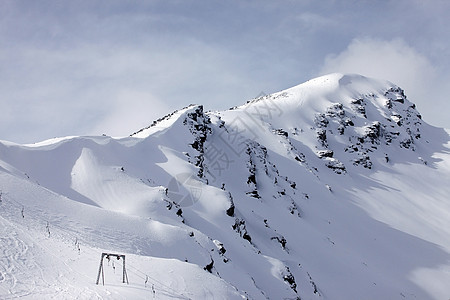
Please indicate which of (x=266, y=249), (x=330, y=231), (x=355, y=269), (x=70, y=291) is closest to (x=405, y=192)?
(x=330, y=231)

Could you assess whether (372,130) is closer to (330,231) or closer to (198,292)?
(330,231)

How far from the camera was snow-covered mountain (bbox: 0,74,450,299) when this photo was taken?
33.4 ft

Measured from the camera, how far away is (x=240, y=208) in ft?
95.0

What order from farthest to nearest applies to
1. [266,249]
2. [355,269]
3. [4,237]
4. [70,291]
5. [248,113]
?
[248,113] → [355,269] → [266,249] → [4,237] → [70,291]

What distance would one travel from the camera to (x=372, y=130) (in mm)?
66812

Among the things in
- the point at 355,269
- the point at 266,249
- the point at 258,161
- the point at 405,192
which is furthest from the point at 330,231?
the point at 405,192

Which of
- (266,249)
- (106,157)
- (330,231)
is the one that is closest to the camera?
(106,157)

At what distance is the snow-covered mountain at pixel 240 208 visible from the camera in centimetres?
1018

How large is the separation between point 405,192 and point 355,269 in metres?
28.6

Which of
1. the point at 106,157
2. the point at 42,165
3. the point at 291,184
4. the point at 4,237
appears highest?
the point at 291,184

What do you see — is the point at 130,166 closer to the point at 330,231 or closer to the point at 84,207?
the point at 84,207

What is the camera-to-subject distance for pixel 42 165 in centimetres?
2048

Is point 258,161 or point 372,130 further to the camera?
point 372,130

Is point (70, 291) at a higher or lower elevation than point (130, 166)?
lower
